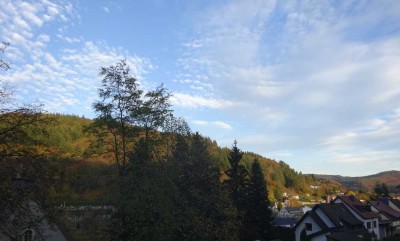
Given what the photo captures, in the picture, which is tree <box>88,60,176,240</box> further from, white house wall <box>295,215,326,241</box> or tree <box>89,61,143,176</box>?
white house wall <box>295,215,326,241</box>

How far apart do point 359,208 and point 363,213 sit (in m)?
1.28

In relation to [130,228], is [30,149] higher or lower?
higher

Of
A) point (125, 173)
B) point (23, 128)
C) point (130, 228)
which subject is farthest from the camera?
point (125, 173)

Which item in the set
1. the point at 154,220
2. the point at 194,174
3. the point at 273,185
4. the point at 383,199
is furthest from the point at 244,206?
the point at 273,185

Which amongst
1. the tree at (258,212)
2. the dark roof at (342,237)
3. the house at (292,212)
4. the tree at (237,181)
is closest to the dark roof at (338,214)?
the dark roof at (342,237)

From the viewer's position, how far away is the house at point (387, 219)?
62.8 m

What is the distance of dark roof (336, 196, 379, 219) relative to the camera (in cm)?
5678

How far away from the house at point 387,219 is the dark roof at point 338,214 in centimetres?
993

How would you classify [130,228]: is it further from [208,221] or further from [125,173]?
[208,221]

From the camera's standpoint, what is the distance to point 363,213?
57781 millimetres

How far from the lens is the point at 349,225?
5203cm

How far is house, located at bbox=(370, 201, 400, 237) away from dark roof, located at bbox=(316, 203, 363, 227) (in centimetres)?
993

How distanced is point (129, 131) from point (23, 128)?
12428 millimetres

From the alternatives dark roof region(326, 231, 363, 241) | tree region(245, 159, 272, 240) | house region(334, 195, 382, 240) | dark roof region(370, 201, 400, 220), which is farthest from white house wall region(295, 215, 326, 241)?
dark roof region(370, 201, 400, 220)
